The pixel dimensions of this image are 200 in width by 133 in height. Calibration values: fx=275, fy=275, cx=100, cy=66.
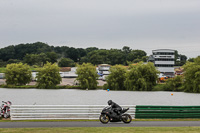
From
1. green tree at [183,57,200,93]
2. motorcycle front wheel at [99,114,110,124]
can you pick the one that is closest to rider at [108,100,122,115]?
motorcycle front wheel at [99,114,110,124]

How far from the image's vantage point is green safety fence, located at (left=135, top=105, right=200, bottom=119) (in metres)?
21.6

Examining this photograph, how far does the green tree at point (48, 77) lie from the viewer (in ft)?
246

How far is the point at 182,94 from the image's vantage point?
225 feet

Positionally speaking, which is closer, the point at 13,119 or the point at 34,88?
the point at 13,119

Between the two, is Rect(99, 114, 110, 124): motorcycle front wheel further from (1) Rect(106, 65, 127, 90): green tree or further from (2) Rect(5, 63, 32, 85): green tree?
(2) Rect(5, 63, 32, 85): green tree

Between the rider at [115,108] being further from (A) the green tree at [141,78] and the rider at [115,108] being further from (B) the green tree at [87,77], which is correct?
(B) the green tree at [87,77]

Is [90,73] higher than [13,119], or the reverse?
[90,73]

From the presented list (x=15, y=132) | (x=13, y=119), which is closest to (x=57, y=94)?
(x=13, y=119)

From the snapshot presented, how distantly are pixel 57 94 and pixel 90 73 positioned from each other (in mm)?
11436

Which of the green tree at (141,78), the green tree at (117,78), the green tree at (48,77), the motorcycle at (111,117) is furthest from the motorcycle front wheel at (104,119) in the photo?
the green tree at (48,77)

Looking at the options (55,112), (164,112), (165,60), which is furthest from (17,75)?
(165,60)

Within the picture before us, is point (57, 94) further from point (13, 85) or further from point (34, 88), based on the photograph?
point (13, 85)

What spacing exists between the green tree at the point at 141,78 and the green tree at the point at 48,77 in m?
20.3

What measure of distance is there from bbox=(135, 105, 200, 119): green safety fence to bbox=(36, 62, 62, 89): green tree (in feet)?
182
